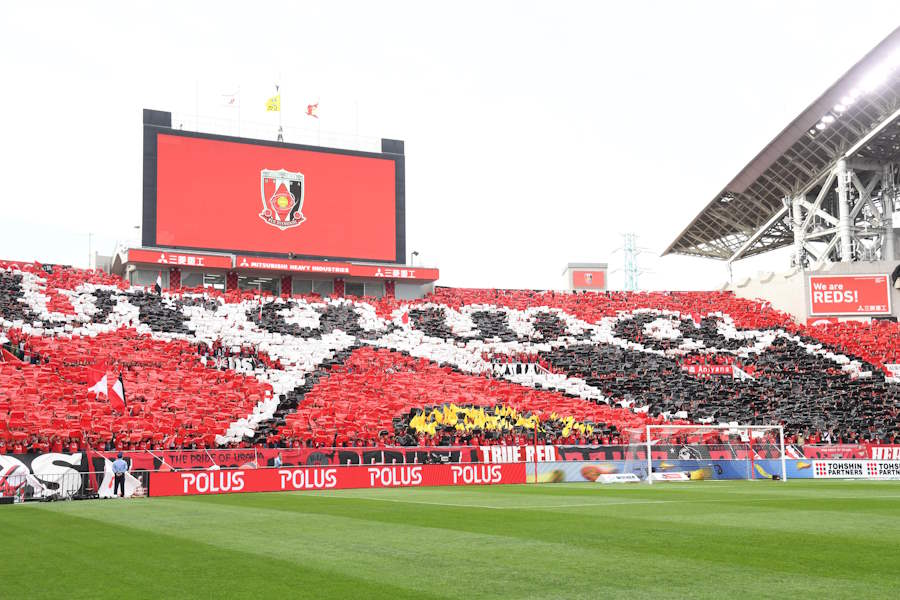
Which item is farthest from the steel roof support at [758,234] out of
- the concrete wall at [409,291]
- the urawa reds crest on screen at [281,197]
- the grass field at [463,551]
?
the grass field at [463,551]

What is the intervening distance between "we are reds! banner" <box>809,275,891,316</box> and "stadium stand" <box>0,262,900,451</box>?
2125 mm

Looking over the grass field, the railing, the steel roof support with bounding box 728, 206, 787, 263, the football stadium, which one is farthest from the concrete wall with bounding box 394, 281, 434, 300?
the grass field

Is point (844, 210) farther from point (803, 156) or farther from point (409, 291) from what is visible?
point (409, 291)

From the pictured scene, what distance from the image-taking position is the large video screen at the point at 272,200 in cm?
5497

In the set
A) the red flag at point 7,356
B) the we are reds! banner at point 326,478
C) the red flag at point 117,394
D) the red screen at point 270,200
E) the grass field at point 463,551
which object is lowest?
the we are reds! banner at point 326,478

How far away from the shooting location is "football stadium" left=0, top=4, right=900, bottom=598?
11.2 meters

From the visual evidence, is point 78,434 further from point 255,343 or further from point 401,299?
point 401,299

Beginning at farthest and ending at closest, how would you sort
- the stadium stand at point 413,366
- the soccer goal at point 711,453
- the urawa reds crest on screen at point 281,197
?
the urawa reds crest on screen at point 281,197
the stadium stand at point 413,366
the soccer goal at point 711,453

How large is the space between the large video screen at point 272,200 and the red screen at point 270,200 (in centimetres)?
6

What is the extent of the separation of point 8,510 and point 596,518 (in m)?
13.8

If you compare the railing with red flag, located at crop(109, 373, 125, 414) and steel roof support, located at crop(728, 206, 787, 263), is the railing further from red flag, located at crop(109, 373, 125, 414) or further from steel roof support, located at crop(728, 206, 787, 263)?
steel roof support, located at crop(728, 206, 787, 263)

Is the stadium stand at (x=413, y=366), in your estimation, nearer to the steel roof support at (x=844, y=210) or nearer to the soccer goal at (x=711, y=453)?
the soccer goal at (x=711, y=453)

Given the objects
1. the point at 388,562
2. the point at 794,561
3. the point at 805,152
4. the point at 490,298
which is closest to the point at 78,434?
the point at 388,562

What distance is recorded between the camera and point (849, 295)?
198 feet
